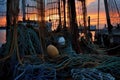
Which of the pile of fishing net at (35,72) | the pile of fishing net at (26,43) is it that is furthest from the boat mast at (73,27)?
the pile of fishing net at (35,72)

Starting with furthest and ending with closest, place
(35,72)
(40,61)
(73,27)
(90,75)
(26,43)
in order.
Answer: (73,27), (26,43), (40,61), (35,72), (90,75)

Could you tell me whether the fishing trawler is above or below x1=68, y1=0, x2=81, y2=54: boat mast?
below

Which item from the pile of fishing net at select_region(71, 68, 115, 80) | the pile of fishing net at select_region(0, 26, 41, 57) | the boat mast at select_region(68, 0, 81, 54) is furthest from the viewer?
the boat mast at select_region(68, 0, 81, 54)

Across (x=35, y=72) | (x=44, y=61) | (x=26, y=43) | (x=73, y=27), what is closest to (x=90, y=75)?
(x=35, y=72)

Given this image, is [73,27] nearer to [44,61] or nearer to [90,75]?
[44,61]

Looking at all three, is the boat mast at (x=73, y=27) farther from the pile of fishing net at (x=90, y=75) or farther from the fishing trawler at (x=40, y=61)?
the pile of fishing net at (x=90, y=75)

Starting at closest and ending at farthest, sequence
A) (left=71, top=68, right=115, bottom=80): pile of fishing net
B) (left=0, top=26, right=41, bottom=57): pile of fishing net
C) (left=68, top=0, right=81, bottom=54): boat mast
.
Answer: (left=71, top=68, right=115, bottom=80): pile of fishing net
(left=0, top=26, right=41, bottom=57): pile of fishing net
(left=68, top=0, right=81, bottom=54): boat mast

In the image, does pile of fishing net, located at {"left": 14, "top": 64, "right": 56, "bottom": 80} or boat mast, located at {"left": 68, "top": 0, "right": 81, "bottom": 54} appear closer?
pile of fishing net, located at {"left": 14, "top": 64, "right": 56, "bottom": 80}

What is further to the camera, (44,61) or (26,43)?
(26,43)

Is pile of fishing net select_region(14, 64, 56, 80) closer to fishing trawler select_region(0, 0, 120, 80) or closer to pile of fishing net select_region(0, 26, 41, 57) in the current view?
fishing trawler select_region(0, 0, 120, 80)

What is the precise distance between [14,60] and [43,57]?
82cm

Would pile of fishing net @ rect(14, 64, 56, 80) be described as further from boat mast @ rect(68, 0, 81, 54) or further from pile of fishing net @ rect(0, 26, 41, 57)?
boat mast @ rect(68, 0, 81, 54)

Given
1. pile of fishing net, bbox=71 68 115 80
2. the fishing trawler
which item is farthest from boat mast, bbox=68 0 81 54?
pile of fishing net, bbox=71 68 115 80

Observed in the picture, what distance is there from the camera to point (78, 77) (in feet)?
17.9
